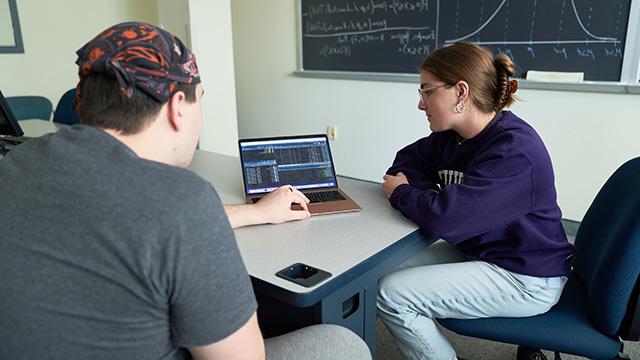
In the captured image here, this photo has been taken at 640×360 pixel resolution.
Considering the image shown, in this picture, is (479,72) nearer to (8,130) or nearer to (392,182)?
(392,182)

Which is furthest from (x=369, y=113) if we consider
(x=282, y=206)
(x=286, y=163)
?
(x=282, y=206)

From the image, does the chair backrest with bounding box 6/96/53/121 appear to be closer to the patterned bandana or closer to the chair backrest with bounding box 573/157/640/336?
the patterned bandana

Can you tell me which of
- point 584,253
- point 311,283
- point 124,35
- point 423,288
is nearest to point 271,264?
point 311,283

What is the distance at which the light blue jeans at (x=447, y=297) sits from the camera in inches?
51.8

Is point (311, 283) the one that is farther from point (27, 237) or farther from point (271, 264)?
point (27, 237)

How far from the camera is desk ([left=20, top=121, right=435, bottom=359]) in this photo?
41.5 inches

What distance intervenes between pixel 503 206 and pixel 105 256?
96cm

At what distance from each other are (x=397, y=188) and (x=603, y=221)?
54cm

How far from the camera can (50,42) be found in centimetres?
390

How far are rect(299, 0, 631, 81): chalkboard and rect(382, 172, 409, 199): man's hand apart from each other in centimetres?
174

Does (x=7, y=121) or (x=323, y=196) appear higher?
(x=7, y=121)

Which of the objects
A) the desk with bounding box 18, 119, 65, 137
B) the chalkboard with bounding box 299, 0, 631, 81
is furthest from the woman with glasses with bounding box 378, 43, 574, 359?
the desk with bounding box 18, 119, 65, 137

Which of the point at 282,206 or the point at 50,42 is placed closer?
the point at 282,206

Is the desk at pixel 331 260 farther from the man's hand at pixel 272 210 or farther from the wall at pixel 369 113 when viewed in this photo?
the wall at pixel 369 113
